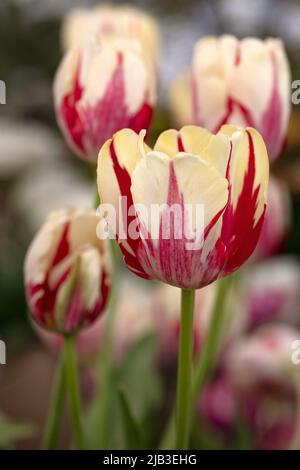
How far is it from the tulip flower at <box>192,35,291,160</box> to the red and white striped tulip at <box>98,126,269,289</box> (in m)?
0.05

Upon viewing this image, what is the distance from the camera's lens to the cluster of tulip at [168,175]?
258mm

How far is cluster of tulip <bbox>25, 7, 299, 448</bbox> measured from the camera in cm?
26

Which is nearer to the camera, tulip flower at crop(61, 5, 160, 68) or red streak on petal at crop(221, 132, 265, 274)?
red streak on petal at crop(221, 132, 265, 274)

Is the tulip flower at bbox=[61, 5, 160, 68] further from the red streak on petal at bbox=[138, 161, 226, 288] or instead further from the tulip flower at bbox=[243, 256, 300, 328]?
the tulip flower at bbox=[243, 256, 300, 328]

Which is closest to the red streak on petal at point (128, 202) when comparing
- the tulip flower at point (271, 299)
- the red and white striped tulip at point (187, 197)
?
the red and white striped tulip at point (187, 197)

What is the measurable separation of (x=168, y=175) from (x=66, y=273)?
8 cm

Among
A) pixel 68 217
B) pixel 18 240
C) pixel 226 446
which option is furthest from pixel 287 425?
pixel 18 240

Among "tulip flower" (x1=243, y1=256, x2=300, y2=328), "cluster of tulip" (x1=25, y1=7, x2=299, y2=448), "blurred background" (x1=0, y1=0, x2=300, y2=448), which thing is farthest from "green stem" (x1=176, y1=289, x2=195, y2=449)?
"tulip flower" (x1=243, y1=256, x2=300, y2=328)

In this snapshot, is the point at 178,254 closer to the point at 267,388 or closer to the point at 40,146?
the point at 267,388

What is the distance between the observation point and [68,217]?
318 mm

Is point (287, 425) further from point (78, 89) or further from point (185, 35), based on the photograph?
point (185, 35)

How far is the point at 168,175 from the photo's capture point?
A: 0.25m

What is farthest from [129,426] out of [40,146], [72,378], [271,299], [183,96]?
[40,146]

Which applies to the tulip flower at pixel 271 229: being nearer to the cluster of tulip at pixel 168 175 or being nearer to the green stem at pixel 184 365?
the cluster of tulip at pixel 168 175
